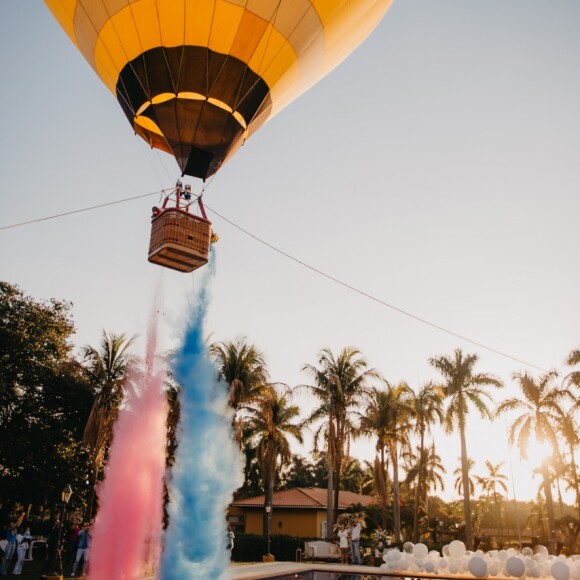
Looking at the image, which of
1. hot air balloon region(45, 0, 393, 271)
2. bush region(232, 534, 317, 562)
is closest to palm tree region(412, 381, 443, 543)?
bush region(232, 534, 317, 562)

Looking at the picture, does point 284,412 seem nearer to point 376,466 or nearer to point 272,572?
point 376,466

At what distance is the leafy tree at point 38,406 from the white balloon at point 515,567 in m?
22.7

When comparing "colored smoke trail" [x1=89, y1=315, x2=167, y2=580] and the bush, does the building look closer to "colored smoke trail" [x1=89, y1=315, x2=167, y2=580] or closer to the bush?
the bush

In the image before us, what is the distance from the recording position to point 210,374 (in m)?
11.7

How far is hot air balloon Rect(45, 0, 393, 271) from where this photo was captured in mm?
11781

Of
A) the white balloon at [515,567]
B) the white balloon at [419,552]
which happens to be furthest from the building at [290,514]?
the white balloon at [515,567]

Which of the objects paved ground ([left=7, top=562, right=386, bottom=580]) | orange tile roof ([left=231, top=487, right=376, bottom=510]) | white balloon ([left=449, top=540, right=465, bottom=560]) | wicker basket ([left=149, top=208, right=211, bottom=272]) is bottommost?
paved ground ([left=7, top=562, right=386, bottom=580])

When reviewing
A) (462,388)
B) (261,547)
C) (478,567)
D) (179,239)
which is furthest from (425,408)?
(179,239)

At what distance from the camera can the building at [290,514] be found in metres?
40.5

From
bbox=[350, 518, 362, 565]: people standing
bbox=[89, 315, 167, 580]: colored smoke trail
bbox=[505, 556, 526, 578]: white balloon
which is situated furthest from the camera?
bbox=[350, 518, 362, 565]: people standing

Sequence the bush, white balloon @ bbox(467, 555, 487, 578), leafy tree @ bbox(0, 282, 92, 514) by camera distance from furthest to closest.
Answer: the bush
leafy tree @ bbox(0, 282, 92, 514)
white balloon @ bbox(467, 555, 487, 578)

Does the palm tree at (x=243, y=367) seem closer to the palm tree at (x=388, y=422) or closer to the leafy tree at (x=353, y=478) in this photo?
the palm tree at (x=388, y=422)

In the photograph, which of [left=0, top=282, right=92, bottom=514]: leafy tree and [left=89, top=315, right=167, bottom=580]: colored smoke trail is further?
[left=0, top=282, right=92, bottom=514]: leafy tree

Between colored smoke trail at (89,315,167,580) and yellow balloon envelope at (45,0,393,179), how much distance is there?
6816mm
